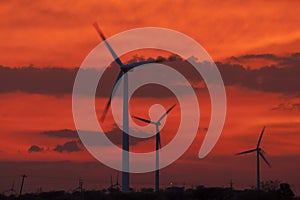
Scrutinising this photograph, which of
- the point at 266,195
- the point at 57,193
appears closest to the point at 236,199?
the point at 266,195

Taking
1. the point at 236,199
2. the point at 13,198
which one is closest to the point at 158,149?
the point at 236,199

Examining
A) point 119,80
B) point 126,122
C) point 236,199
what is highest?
point 119,80

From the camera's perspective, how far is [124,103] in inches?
5413

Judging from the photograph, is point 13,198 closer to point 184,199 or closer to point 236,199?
point 184,199

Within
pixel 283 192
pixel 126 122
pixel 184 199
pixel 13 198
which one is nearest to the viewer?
pixel 126 122

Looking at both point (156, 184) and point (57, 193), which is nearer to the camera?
point (156, 184)

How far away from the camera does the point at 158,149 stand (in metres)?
166

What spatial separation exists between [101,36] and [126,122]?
618 inches

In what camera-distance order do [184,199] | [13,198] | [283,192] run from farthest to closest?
[13,198]
[184,199]
[283,192]

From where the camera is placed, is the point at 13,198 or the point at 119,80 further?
the point at 13,198

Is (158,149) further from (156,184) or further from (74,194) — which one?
(74,194)

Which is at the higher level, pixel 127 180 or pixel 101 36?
pixel 101 36

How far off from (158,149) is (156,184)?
746 cm

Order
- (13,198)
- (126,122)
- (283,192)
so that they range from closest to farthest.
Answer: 1. (126,122)
2. (283,192)
3. (13,198)
